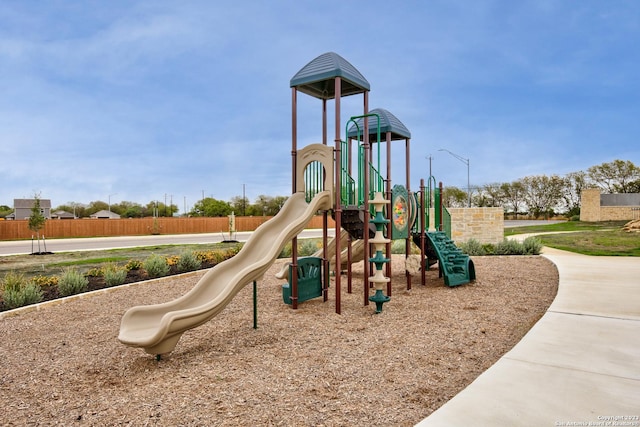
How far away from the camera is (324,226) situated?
23.0 ft

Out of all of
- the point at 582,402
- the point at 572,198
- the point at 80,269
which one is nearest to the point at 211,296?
the point at 582,402

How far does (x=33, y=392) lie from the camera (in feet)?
12.8

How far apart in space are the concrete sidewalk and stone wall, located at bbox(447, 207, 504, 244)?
12465 mm

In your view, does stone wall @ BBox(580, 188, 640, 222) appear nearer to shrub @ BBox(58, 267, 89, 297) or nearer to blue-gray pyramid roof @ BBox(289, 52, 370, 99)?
blue-gray pyramid roof @ BBox(289, 52, 370, 99)

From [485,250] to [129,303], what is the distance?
1160cm

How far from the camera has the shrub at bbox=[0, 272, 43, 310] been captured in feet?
24.0

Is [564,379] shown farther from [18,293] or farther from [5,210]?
[5,210]

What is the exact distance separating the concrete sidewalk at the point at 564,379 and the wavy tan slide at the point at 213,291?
2.82 meters

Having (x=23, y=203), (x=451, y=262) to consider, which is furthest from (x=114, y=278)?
(x=23, y=203)

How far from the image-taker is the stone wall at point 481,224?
706 inches

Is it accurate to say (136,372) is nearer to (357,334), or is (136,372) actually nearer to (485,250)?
(357,334)

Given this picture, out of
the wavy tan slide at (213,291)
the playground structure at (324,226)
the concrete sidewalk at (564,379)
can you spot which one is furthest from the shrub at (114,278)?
the concrete sidewalk at (564,379)

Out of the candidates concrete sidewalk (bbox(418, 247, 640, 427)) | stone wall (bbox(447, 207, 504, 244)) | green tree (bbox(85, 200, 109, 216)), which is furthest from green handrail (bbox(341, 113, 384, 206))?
green tree (bbox(85, 200, 109, 216))

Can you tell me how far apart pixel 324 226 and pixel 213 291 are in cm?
227
